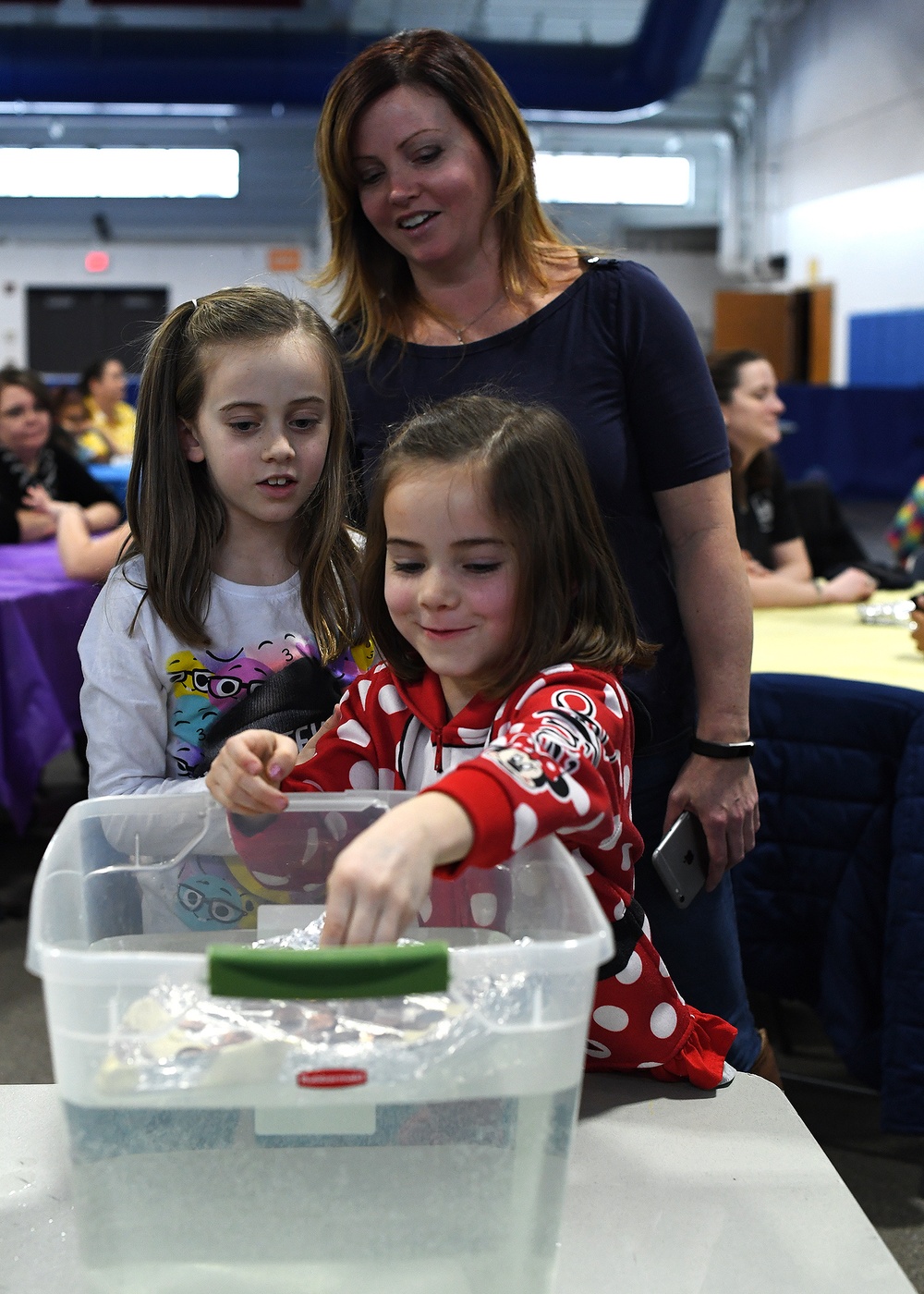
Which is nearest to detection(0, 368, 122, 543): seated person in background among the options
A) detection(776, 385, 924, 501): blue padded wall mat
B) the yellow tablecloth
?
the yellow tablecloth

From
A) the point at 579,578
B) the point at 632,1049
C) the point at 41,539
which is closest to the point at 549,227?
the point at 579,578

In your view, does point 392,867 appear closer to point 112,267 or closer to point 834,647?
point 834,647

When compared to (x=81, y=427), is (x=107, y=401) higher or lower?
higher

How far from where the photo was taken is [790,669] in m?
2.19

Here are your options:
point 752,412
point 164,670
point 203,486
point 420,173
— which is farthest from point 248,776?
point 752,412

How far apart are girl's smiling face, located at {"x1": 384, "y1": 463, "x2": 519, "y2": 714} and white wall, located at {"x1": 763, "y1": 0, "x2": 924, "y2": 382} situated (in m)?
7.59

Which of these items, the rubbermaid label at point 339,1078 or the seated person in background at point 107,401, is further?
the seated person in background at point 107,401

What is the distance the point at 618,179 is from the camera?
37.9 ft

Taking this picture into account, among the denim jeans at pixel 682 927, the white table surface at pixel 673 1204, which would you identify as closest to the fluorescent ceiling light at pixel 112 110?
the denim jeans at pixel 682 927

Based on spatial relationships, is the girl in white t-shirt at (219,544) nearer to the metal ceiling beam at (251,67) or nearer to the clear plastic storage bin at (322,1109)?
the clear plastic storage bin at (322,1109)

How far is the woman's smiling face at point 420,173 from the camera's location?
121 centimetres

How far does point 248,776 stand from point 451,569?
22cm

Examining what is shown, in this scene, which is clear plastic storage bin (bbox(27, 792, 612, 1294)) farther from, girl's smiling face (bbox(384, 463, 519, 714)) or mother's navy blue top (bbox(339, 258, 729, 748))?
mother's navy blue top (bbox(339, 258, 729, 748))

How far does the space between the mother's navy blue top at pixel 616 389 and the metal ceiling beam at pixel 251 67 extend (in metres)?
7.65
